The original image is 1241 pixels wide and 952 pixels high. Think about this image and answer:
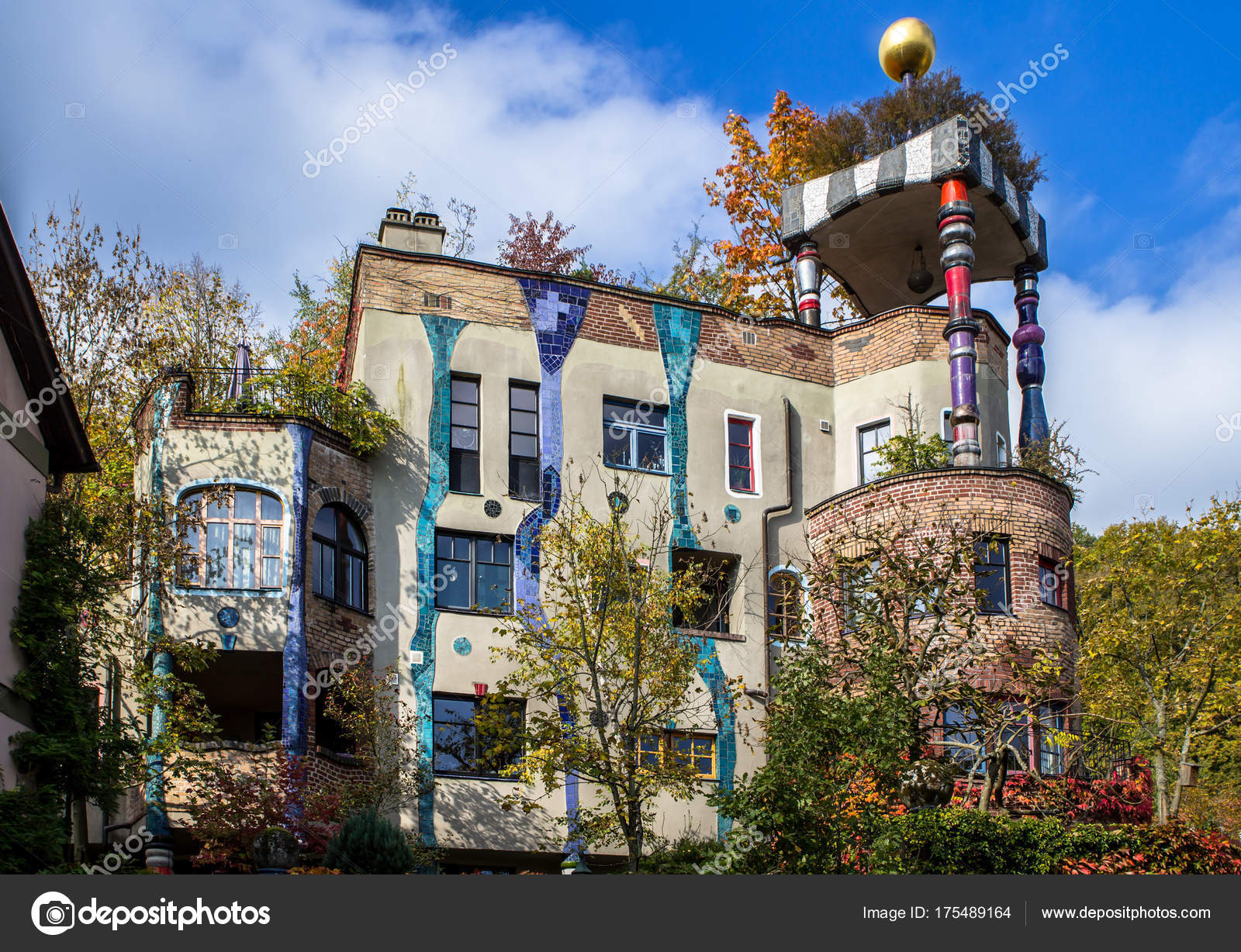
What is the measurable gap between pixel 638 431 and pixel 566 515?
2.78 meters

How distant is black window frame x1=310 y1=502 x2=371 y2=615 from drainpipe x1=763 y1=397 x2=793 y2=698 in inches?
290

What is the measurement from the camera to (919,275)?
108 feet

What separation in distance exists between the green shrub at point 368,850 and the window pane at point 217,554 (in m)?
5.20

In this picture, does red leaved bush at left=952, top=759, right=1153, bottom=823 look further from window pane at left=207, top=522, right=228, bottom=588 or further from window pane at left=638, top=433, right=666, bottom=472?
window pane at left=207, top=522, right=228, bottom=588

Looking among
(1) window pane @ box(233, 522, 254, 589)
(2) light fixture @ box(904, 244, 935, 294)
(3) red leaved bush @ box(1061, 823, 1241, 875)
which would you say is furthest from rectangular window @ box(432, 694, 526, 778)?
(2) light fixture @ box(904, 244, 935, 294)

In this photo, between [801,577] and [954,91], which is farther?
[954,91]

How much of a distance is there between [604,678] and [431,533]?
4679mm

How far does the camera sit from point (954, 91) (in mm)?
32719

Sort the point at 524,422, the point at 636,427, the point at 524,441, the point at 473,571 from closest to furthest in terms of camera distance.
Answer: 1. the point at 473,571
2. the point at 524,441
3. the point at 524,422
4. the point at 636,427

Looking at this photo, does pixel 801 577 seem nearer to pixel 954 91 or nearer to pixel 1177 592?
pixel 1177 592

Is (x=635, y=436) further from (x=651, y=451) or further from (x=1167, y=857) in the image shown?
(x=1167, y=857)

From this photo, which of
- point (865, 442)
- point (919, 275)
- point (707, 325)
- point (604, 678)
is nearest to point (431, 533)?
point (604, 678)

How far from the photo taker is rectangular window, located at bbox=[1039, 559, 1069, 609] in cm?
2644

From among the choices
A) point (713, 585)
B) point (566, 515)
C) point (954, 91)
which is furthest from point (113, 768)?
→ point (954, 91)
